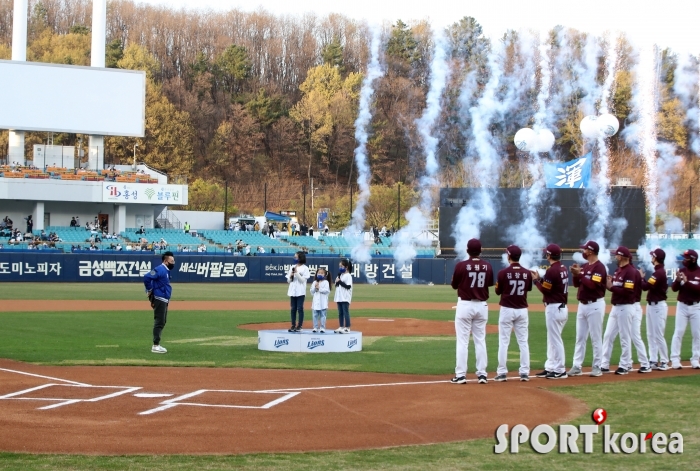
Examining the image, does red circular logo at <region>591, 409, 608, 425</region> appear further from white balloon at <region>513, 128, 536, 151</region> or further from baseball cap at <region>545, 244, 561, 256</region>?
white balloon at <region>513, 128, 536, 151</region>

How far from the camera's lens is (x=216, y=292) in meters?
40.3

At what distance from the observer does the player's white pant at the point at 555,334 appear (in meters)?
13.7

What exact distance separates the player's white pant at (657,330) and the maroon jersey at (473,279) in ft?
13.0

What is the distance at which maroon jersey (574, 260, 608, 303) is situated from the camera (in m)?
13.8

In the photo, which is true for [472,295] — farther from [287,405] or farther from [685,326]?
[685,326]

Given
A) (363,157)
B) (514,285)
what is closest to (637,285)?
(514,285)

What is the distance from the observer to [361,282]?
51250 mm

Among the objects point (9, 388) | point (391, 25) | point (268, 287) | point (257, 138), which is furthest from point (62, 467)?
point (257, 138)

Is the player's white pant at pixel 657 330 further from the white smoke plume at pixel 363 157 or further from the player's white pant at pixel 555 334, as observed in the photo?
the white smoke plume at pixel 363 157

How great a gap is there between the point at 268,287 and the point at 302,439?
36324 millimetres

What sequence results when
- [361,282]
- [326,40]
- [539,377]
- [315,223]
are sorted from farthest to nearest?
1. [326,40]
2. [315,223]
3. [361,282]
4. [539,377]

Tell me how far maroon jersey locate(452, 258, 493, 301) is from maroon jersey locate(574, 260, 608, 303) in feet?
6.22

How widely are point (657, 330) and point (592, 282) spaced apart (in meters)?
2.26

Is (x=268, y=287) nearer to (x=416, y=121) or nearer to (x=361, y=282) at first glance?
(x=361, y=282)
